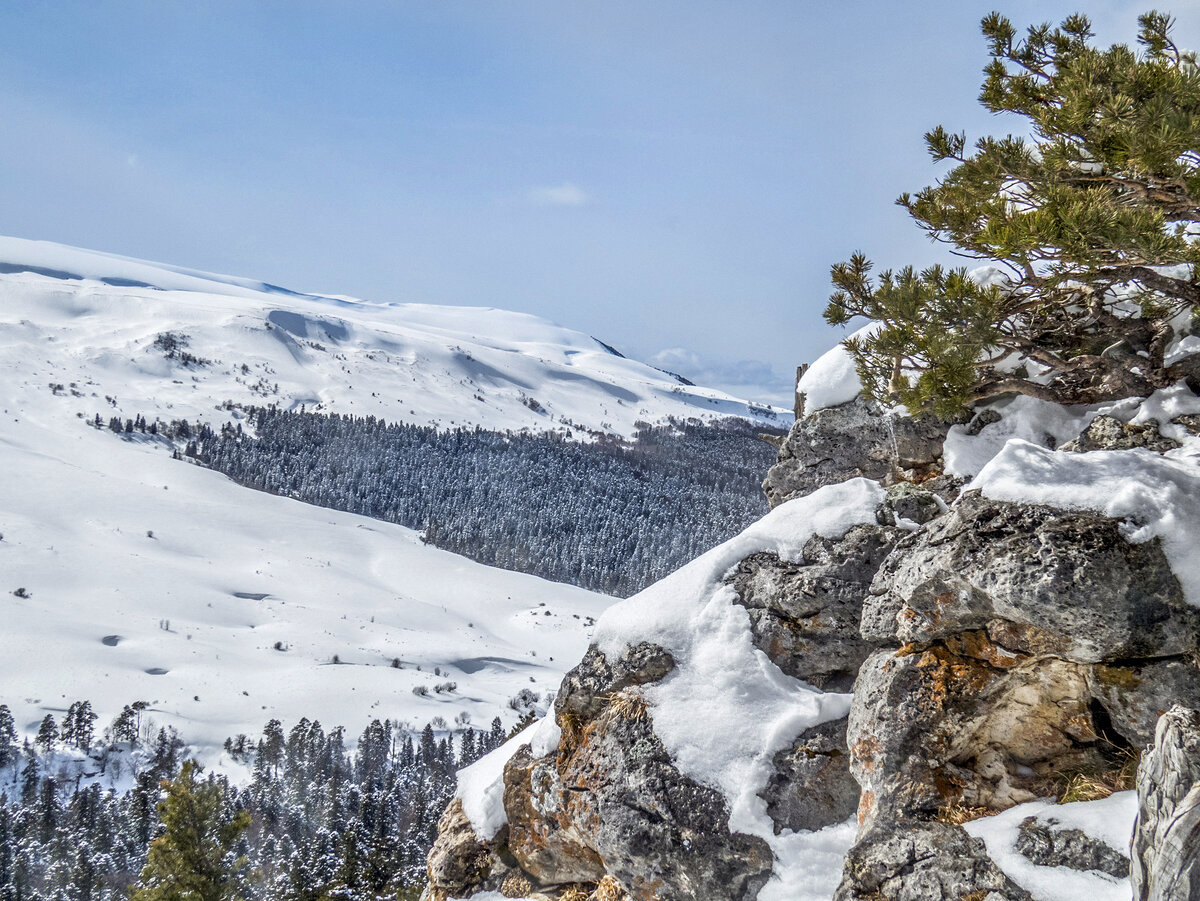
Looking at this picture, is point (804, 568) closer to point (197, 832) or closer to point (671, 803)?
point (671, 803)

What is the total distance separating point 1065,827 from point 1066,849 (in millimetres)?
205

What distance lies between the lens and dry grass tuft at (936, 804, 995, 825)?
6.58 metres

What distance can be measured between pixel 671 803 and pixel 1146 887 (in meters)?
4.93

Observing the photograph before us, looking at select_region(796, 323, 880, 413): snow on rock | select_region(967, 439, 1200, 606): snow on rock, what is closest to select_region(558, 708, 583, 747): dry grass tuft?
select_region(967, 439, 1200, 606): snow on rock

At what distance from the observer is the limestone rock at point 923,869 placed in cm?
559

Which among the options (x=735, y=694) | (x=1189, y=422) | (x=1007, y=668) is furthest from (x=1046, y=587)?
(x=735, y=694)

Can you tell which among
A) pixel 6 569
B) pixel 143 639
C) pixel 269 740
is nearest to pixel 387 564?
pixel 143 639

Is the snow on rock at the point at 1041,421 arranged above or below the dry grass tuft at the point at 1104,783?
above

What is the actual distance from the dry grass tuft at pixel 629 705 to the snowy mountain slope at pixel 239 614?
10356cm

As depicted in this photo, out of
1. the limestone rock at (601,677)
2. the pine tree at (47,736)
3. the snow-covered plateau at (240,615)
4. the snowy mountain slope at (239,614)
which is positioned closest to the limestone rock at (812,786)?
the limestone rock at (601,677)

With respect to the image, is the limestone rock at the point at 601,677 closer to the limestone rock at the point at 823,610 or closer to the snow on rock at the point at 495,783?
the snow on rock at the point at 495,783

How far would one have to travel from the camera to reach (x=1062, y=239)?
19.9 feet

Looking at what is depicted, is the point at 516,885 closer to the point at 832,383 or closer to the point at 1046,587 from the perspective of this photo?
the point at 1046,587

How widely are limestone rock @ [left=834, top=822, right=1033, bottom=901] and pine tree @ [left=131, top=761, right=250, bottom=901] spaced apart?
20562 mm
